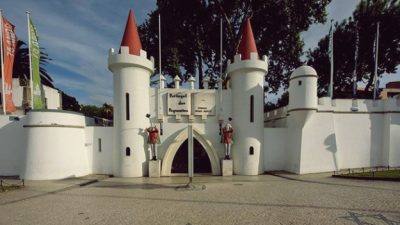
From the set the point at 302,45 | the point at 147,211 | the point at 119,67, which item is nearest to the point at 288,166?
the point at 147,211

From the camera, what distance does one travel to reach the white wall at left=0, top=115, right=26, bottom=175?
14.6 meters

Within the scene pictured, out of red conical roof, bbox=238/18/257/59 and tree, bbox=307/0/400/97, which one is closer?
red conical roof, bbox=238/18/257/59

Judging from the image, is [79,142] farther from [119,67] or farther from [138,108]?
[119,67]

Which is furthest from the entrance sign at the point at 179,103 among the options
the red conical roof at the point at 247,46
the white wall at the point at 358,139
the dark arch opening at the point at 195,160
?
the white wall at the point at 358,139

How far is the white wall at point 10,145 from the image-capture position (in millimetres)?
14602

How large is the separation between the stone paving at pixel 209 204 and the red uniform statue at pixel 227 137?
3.78 m

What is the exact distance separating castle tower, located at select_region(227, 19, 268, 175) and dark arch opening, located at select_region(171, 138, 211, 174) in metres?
1.92

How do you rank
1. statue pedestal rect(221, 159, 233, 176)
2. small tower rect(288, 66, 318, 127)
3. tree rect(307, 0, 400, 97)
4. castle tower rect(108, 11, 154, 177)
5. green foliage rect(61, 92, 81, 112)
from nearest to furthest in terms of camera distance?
castle tower rect(108, 11, 154, 177) < statue pedestal rect(221, 159, 233, 176) < small tower rect(288, 66, 318, 127) < tree rect(307, 0, 400, 97) < green foliage rect(61, 92, 81, 112)

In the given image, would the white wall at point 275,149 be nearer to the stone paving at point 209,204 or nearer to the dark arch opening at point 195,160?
the dark arch opening at point 195,160

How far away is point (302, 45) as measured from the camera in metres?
23.8

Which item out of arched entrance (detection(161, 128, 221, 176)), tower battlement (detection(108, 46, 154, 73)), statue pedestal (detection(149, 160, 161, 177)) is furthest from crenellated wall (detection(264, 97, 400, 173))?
tower battlement (detection(108, 46, 154, 73))

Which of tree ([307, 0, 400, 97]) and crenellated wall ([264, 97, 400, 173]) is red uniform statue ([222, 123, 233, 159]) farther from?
tree ([307, 0, 400, 97])

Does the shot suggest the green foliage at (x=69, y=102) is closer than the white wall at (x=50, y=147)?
No

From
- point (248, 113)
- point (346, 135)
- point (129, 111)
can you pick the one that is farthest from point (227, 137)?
point (346, 135)
